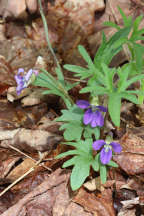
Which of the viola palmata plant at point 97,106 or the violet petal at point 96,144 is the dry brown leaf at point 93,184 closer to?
the viola palmata plant at point 97,106

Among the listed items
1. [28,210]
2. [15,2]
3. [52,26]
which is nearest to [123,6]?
[52,26]

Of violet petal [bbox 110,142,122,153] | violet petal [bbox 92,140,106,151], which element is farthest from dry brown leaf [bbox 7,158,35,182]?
violet petal [bbox 110,142,122,153]

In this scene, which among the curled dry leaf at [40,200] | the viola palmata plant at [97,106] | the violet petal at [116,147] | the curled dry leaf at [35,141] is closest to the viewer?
the viola palmata plant at [97,106]

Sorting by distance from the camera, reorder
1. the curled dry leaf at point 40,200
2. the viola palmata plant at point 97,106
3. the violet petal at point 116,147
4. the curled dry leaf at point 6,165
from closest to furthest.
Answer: the viola palmata plant at point 97,106 → the violet petal at point 116,147 → the curled dry leaf at point 40,200 → the curled dry leaf at point 6,165

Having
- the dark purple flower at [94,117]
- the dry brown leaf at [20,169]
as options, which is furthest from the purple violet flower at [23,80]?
the dry brown leaf at [20,169]

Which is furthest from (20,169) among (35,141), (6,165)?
(35,141)

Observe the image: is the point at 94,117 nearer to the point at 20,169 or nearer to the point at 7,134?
the point at 20,169

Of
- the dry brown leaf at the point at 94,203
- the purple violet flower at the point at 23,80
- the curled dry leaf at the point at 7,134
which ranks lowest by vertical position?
the dry brown leaf at the point at 94,203
